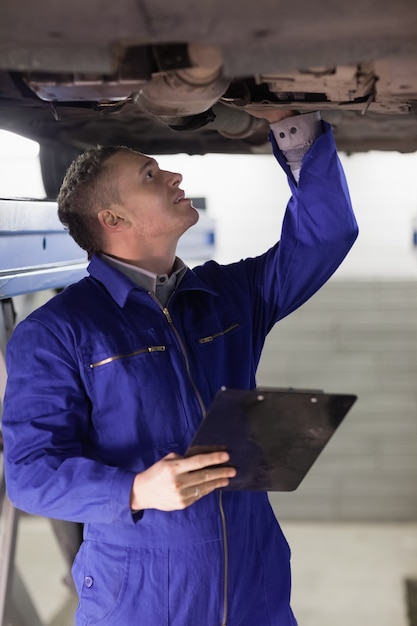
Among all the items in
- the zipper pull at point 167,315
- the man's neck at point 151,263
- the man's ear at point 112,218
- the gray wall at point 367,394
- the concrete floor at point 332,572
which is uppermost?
the man's ear at point 112,218

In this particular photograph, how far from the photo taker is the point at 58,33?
31.5 inches

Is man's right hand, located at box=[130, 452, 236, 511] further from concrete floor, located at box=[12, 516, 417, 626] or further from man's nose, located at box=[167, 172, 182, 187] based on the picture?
concrete floor, located at box=[12, 516, 417, 626]

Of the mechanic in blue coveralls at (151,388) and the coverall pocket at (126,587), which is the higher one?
the mechanic in blue coveralls at (151,388)

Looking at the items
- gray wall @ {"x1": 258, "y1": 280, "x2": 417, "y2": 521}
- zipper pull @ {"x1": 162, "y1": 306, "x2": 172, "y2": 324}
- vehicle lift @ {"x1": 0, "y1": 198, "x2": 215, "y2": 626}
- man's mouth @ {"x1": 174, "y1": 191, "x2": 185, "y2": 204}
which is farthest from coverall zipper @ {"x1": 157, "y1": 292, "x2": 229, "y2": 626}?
gray wall @ {"x1": 258, "y1": 280, "x2": 417, "y2": 521}

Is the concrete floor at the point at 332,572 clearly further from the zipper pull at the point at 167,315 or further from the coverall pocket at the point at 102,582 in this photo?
the zipper pull at the point at 167,315

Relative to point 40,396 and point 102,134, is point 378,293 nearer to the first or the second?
point 102,134

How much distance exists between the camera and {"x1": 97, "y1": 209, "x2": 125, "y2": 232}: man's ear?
1.33 meters

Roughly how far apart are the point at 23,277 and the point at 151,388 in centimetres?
60

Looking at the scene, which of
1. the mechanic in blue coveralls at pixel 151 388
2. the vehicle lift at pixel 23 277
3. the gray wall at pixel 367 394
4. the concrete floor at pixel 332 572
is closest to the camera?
the mechanic in blue coveralls at pixel 151 388

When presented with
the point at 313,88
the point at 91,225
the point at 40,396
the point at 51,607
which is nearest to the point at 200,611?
the point at 40,396

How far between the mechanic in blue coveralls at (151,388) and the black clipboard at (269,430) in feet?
0.11

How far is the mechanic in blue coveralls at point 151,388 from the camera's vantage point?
3.56ft

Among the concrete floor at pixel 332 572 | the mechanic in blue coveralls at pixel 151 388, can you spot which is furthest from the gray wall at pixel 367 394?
the mechanic in blue coveralls at pixel 151 388

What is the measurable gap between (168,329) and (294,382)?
2.34 meters
